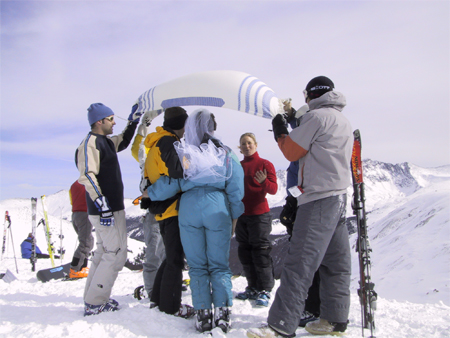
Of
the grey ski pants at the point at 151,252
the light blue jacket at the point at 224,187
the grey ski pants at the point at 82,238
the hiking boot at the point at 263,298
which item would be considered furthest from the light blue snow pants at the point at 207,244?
the grey ski pants at the point at 82,238

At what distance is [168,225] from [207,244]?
1.56ft

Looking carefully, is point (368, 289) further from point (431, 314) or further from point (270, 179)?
point (270, 179)

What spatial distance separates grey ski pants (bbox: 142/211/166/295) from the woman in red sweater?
100 cm

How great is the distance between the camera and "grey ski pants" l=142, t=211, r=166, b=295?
12.1 feet

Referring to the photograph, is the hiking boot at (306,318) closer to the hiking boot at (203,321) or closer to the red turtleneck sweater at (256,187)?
the hiking boot at (203,321)

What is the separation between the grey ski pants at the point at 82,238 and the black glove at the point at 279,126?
174 inches

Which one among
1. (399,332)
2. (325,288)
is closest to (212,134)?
(325,288)

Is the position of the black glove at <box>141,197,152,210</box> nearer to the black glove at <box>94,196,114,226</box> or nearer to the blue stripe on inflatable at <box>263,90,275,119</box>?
the black glove at <box>94,196,114,226</box>

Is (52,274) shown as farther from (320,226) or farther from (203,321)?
(320,226)

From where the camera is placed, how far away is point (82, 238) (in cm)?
570

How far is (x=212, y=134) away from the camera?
2.97m

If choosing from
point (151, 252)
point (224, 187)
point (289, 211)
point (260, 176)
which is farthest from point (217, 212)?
point (151, 252)

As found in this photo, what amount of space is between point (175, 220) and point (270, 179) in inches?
54.9

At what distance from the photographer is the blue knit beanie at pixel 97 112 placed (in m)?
3.36
